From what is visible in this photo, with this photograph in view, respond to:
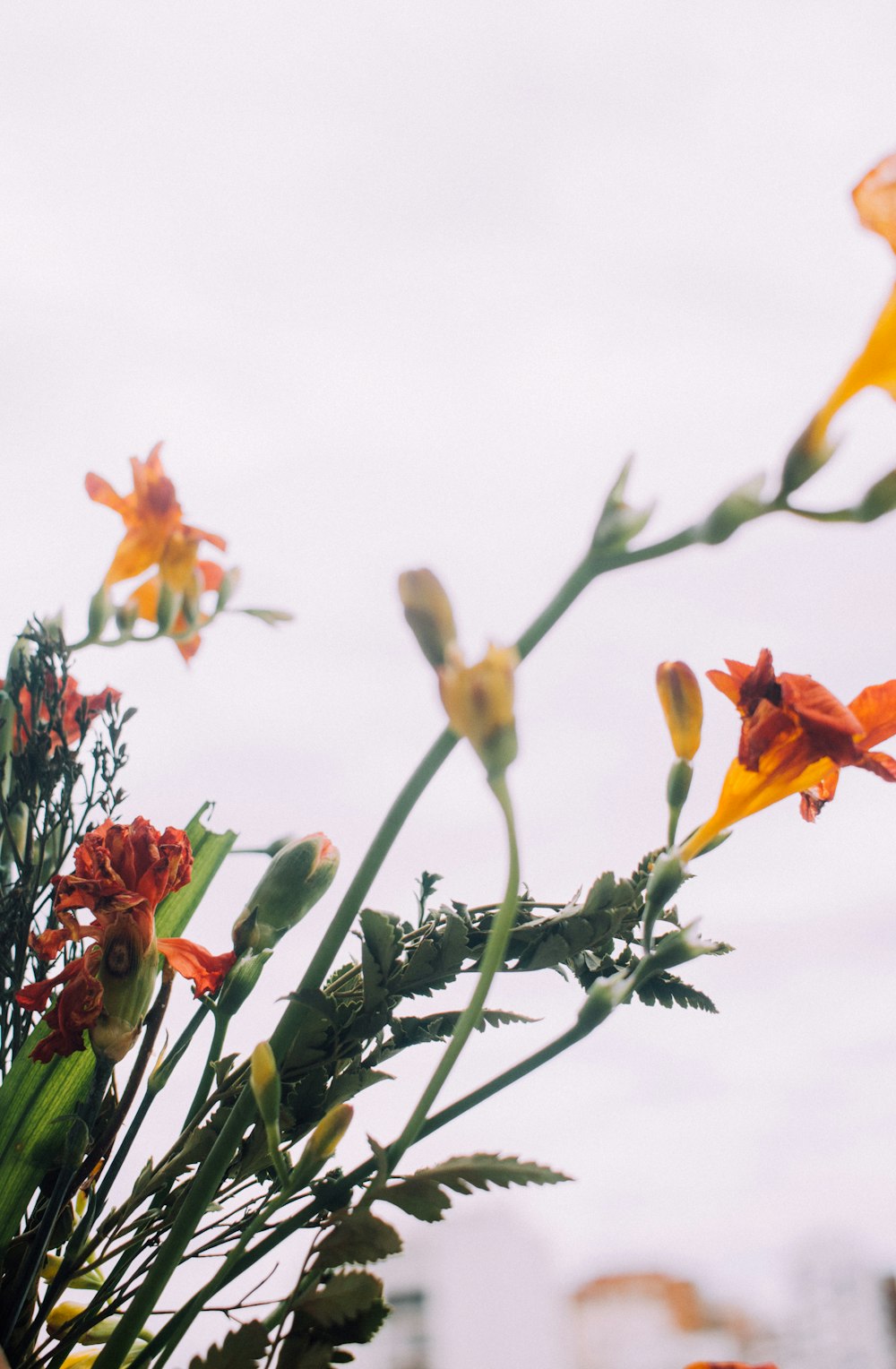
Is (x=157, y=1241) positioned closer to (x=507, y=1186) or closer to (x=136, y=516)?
(x=507, y=1186)

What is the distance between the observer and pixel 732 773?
34 cm

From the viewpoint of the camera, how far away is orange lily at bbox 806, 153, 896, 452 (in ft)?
0.90

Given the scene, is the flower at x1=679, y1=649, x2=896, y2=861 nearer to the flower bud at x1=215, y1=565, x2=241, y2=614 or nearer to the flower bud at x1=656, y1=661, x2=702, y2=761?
the flower bud at x1=656, y1=661, x2=702, y2=761

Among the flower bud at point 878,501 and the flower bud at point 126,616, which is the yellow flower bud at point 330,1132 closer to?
the flower bud at point 878,501

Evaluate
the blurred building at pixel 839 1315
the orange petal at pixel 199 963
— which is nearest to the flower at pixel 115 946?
the orange petal at pixel 199 963

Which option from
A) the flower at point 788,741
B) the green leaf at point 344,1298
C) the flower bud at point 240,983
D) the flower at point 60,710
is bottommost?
the green leaf at point 344,1298

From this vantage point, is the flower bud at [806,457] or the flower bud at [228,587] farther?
the flower bud at [228,587]

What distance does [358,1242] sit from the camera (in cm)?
29

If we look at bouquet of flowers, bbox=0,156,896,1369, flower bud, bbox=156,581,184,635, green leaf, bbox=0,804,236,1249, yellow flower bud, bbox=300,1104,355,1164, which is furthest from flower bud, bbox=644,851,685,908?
flower bud, bbox=156,581,184,635

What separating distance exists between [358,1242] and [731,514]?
0.21 meters

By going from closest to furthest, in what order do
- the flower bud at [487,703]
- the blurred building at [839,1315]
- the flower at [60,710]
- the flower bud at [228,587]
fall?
the flower bud at [487,703] < the blurred building at [839,1315] < the flower at [60,710] < the flower bud at [228,587]

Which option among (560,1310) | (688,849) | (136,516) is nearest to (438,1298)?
(560,1310)

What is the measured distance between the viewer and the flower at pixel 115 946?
14.1 inches

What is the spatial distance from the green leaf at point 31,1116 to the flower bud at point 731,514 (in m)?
0.30
